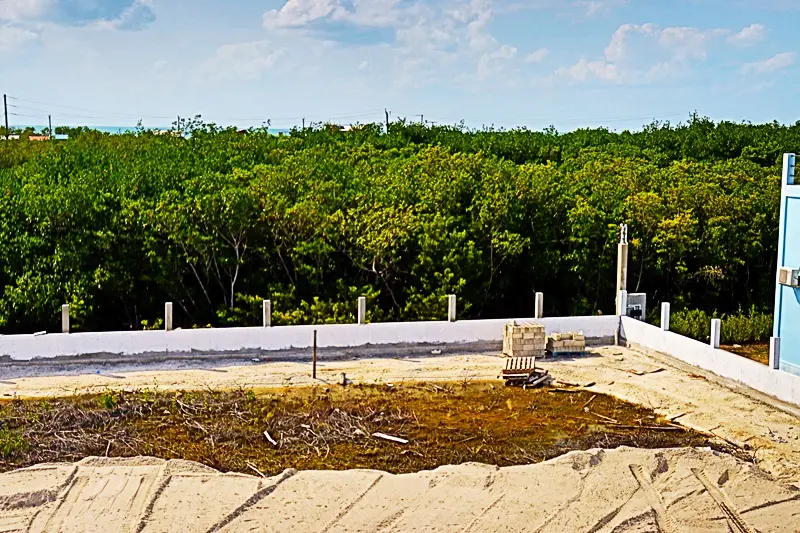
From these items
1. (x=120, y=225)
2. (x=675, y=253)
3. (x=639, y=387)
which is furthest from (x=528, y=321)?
(x=120, y=225)

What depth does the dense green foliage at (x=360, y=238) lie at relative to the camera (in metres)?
21.6

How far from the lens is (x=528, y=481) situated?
494 inches

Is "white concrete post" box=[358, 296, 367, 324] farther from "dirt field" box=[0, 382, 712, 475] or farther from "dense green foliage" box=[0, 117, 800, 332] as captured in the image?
"dirt field" box=[0, 382, 712, 475]

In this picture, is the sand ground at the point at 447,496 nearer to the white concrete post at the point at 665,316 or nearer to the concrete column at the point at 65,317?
the white concrete post at the point at 665,316

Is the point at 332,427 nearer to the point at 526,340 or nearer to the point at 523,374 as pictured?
the point at 523,374

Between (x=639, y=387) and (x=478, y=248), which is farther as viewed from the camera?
(x=478, y=248)

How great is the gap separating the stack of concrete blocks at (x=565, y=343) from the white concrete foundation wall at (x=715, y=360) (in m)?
1.47

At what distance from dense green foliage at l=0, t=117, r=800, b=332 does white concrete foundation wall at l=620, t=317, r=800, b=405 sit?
→ 12.7 feet

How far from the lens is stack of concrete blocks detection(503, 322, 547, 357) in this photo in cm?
1894

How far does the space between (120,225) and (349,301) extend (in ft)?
18.4

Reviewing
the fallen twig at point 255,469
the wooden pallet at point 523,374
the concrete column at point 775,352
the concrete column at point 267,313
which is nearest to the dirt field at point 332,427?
the fallen twig at point 255,469

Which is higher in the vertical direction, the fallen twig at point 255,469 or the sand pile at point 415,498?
the sand pile at point 415,498

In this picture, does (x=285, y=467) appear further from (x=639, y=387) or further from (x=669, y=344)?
(x=669, y=344)

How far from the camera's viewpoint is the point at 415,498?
1199 centimetres
